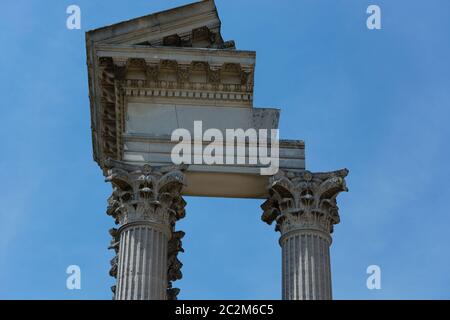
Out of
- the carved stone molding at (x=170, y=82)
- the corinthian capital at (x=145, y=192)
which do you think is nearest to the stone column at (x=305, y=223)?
the corinthian capital at (x=145, y=192)

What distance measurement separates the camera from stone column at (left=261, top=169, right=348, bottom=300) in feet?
127

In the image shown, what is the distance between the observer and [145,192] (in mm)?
40000

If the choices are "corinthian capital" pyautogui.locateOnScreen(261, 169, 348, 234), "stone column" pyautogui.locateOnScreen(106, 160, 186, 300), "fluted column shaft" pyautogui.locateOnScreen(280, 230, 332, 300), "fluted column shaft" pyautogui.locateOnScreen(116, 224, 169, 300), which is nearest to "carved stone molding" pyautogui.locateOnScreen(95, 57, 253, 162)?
"stone column" pyautogui.locateOnScreen(106, 160, 186, 300)

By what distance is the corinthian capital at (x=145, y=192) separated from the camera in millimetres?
39906

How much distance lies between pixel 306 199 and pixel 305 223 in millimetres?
772

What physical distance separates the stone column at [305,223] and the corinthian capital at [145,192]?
289cm

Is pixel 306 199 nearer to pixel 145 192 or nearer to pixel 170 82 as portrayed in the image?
pixel 145 192

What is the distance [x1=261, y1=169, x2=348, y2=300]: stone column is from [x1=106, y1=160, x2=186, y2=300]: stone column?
3.01 m

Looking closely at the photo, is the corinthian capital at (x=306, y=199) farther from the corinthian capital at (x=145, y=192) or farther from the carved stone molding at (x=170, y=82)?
the carved stone molding at (x=170, y=82)

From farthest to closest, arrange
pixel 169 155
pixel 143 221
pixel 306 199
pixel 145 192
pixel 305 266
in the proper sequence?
A: pixel 169 155
pixel 306 199
pixel 145 192
pixel 143 221
pixel 305 266

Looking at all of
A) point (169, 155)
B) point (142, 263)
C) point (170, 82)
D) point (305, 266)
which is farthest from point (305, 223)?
point (170, 82)

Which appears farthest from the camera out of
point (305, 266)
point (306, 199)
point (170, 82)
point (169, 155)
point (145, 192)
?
point (170, 82)

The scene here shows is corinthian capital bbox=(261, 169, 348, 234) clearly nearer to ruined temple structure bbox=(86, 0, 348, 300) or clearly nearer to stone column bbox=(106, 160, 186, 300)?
ruined temple structure bbox=(86, 0, 348, 300)
